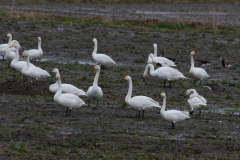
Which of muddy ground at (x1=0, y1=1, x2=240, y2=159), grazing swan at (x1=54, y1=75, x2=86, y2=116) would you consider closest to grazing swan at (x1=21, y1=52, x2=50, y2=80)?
muddy ground at (x1=0, y1=1, x2=240, y2=159)

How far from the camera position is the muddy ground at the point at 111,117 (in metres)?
8.76

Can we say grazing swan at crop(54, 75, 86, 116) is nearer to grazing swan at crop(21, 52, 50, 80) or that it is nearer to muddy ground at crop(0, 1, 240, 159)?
muddy ground at crop(0, 1, 240, 159)

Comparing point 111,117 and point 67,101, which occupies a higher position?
point 67,101

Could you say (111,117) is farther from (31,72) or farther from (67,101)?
A: (31,72)

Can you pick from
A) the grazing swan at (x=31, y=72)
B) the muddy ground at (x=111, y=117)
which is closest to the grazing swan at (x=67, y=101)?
the muddy ground at (x=111, y=117)

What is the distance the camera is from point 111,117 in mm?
11469

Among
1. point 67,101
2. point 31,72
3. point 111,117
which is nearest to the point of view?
point 67,101

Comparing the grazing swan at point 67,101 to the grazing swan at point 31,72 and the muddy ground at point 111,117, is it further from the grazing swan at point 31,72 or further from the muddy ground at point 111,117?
the grazing swan at point 31,72

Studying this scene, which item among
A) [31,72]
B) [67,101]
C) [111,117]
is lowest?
[111,117]

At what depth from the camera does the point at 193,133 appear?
10422 mm

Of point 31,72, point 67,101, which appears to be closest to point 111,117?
point 67,101

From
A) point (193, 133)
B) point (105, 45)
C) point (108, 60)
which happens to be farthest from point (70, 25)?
point (193, 133)

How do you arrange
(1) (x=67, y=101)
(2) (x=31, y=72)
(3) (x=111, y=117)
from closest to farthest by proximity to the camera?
(1) (x=67, y=101) < (3) (x=111, y=117) < (2) (x=31, y=72)

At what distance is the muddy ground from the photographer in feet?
28.7
